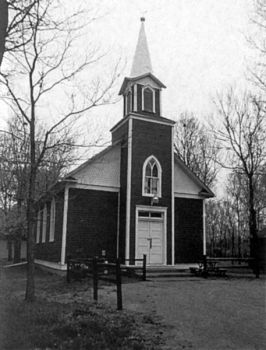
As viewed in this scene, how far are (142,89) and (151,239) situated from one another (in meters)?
8.07

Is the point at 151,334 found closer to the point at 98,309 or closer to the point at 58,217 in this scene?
the point at 98,309

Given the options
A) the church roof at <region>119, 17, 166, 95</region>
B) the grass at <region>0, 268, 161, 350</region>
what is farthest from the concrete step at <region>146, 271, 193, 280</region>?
the church roof at <region>119, 17, 166, 95</region>

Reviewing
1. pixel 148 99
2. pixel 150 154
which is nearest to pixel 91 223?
pixel 150 154

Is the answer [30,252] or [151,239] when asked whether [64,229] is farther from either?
[30,252]

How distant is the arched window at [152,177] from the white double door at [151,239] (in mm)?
1477

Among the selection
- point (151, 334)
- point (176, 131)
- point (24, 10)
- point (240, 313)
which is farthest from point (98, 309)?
point (176, 131)

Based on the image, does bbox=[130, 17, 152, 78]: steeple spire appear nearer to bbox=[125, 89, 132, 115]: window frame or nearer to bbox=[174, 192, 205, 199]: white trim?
bbox=[125, 89, 132, 115]: window frame

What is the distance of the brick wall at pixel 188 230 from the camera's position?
2078cm

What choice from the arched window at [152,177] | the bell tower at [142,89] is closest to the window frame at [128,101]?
the bell tower at [142,89]

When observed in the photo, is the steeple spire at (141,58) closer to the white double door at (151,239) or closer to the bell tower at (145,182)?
the bell tower at (145,182)

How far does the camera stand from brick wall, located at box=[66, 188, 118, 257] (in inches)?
740

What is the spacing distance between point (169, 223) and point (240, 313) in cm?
1152

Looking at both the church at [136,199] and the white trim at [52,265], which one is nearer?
the white trim at [52,265]

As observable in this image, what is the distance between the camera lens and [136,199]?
1955cm
